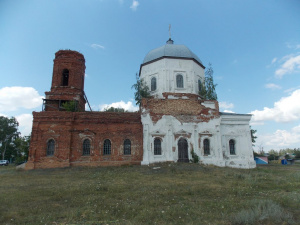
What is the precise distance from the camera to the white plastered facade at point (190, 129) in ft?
63.7

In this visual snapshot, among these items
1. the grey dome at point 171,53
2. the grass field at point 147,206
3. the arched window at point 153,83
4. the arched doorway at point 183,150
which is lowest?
the grass field at point 147,206

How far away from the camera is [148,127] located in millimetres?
19453

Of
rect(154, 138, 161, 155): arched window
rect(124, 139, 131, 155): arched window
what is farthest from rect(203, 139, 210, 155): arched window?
rect(124, 139, 131, 155): arched window

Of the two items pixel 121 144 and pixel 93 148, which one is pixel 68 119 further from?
pixel 121 144

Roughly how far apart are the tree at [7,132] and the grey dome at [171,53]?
35.0m

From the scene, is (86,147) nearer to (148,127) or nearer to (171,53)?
(148,127)

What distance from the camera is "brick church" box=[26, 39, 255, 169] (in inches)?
730

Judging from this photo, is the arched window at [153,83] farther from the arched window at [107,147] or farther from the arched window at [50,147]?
the arched window at [50,147]

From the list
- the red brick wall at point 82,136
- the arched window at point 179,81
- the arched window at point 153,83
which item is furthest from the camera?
the arched window at point 153,83

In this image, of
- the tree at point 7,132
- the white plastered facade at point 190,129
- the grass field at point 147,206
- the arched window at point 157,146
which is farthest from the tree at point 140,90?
the tree at point 7,132

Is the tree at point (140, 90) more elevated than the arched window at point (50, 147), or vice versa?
the tree at point (140, 90)

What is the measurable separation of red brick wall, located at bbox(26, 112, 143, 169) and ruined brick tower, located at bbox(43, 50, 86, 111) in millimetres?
2388

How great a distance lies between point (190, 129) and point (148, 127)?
412 centimetres

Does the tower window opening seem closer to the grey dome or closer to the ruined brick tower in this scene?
the ruined brick tower
